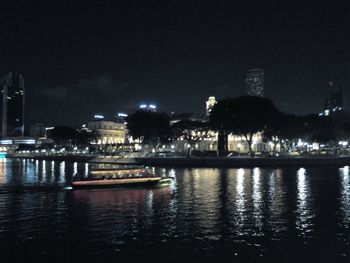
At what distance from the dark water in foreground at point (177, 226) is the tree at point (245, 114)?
69408 millimetres

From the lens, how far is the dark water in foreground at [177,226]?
25078 mm

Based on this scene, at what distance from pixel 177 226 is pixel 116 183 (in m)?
30.0

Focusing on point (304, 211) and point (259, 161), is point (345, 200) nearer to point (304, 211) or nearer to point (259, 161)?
point (304, 211)

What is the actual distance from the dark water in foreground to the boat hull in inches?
178

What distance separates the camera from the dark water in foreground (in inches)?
987

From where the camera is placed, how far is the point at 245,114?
405 ft

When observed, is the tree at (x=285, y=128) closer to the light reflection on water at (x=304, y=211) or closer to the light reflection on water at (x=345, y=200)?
the light reflection on water at (x=345, y=200)

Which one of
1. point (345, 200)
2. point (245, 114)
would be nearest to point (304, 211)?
point (345, 200)

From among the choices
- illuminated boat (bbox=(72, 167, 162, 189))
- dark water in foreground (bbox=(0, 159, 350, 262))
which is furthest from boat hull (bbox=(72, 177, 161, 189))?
dark water in foreground (bbox=(0, 159, 350, 262))

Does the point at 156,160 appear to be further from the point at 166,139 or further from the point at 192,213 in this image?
the point at 192,213

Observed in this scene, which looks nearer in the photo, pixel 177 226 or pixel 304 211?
pixel 177 226

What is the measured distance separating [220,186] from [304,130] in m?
102

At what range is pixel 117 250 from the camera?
1017 inches

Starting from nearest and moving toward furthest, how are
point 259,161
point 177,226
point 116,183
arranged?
1. point 177,226
2. point 116,183
3. point 259,161
